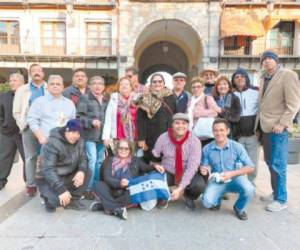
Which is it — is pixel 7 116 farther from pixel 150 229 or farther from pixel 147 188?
pixel 150 229

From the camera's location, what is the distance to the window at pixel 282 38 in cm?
1919

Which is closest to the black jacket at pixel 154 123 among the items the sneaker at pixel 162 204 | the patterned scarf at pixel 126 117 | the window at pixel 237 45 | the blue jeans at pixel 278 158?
the patterned scarf at pixel 126 117

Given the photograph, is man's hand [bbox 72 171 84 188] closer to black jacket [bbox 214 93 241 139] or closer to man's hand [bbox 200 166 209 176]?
man's hand [bbox 200 166 209 176]

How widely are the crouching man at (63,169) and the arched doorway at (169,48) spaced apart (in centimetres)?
1466

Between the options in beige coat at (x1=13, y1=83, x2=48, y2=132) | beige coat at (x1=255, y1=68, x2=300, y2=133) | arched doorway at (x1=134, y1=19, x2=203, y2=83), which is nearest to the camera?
beige coat at (x1=255, y1=68, x2=300, y2=133)

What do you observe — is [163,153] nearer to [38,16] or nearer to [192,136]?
[192,136]

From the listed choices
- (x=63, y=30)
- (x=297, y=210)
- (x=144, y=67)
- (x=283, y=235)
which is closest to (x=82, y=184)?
(x=283, y=235)

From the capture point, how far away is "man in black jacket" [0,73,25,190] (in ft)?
16.0

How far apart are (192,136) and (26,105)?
8.59 feet

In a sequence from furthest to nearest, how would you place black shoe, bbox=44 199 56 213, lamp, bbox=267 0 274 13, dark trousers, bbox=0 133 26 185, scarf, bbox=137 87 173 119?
lamp, bbox=267 0 274 13, dark trousers, bbox=0 133 26 185, scarf, bbox=137 87 173 119, black shoe, bbox=44 199 56 213

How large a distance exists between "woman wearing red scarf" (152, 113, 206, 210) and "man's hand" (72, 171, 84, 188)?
1.06 metres

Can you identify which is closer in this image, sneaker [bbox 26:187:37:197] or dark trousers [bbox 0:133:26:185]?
sneaker [bbox 26:187:37:197]

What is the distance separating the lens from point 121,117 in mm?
4633

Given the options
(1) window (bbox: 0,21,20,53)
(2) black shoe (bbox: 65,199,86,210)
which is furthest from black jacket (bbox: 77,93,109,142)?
(1) window (bbox: 0,21,20,53)
